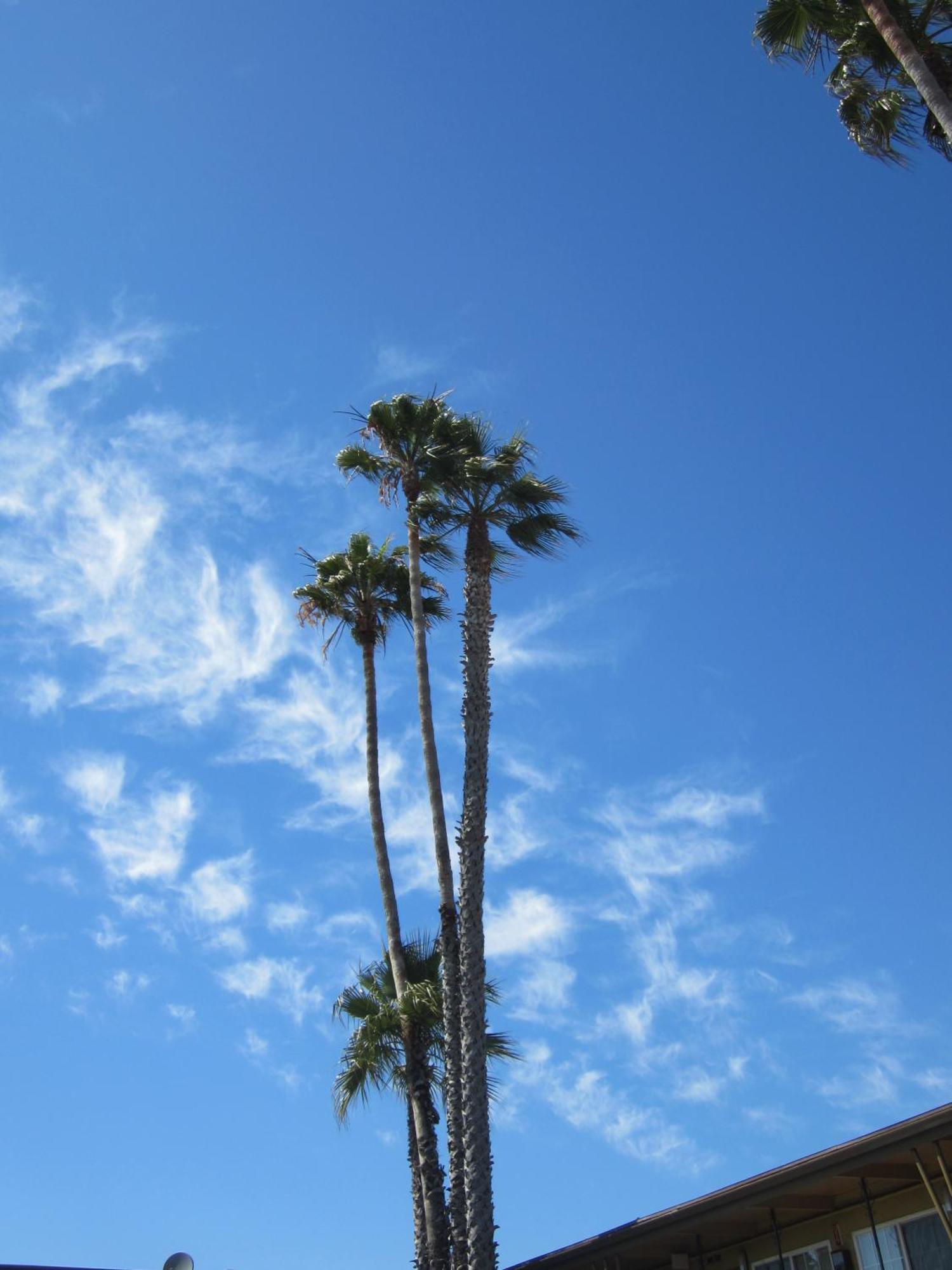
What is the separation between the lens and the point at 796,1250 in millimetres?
16156

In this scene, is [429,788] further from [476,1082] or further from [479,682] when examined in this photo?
[476,1082]

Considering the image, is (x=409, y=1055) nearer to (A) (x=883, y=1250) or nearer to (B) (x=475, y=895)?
(B) (x=475, y=895)

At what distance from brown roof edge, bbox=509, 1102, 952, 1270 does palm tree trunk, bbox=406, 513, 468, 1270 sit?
168 cm

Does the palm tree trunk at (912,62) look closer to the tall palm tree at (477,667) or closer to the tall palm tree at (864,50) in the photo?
the tall palm tree at (864,50)

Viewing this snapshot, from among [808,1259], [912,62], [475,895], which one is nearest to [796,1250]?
[808,1259]

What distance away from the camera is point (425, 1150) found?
19.6 meters

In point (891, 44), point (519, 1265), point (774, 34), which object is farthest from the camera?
point (519, 1265)

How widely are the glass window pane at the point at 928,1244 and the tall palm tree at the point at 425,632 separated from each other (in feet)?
19.0

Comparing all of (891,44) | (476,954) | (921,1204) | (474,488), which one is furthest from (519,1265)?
(891,44)

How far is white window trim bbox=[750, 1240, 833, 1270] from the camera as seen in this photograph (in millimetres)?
15773

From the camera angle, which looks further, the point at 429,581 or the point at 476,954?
the point at 429,581

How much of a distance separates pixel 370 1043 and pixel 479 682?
20.3ft

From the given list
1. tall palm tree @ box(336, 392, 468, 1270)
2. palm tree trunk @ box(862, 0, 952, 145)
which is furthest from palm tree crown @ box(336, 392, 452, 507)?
palm tree trunk @ box(862, 0, 952, 145)

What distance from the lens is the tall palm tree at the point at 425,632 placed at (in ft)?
58.6
